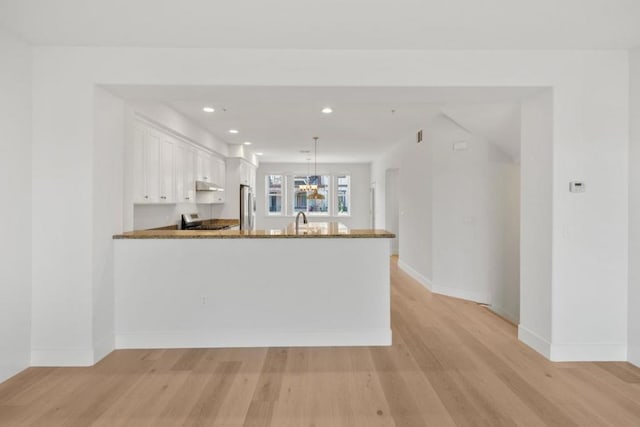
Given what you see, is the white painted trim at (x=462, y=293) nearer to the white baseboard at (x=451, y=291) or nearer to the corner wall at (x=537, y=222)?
the white baseboard at (x=451, y=291)

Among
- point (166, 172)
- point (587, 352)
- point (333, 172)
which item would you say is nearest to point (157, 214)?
point (166, 172)

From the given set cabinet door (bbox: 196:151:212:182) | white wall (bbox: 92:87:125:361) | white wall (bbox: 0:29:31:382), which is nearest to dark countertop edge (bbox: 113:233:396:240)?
white wall (bbox: 92:87:125:361)

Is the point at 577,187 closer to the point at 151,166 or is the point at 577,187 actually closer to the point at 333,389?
the point at 333,389

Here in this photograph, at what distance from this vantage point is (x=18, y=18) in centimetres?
248

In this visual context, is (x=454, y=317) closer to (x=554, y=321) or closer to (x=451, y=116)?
(x=554, y=321)

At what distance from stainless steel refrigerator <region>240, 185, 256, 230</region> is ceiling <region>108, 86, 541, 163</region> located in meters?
1.06

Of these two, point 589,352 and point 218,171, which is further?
point 218,171

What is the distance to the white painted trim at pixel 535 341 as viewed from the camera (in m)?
3.06

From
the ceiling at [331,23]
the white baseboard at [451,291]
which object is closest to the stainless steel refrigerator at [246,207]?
the white baseboard at [451,291]

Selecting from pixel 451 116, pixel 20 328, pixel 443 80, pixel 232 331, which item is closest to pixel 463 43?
pixel 443 80

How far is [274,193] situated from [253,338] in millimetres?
8162

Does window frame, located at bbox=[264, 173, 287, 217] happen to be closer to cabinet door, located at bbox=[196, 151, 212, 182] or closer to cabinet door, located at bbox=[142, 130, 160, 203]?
cabinet door, located at bbox=[196, 151, 212, 182]

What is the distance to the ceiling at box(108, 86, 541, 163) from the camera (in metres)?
3.13

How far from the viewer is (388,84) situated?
296 centimetres
